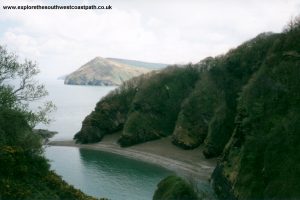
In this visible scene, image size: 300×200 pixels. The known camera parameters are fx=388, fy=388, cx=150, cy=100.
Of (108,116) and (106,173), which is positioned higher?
(108,116)

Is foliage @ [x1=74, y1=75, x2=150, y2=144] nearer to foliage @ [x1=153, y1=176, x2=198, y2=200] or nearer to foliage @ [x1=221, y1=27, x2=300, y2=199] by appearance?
foliage @ [x1=221, y1=27, x2=300, y2=199]

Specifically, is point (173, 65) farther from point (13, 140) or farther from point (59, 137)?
point (13, 140)

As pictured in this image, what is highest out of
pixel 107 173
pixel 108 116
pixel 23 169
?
pixel 23 169

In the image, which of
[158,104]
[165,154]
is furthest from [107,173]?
[158,104]

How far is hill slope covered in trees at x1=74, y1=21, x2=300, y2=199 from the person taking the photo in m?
48.4

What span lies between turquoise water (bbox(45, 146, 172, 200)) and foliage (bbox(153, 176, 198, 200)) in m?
14.7

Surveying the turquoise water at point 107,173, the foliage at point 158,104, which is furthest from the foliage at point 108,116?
the turquoise water at point 107,173

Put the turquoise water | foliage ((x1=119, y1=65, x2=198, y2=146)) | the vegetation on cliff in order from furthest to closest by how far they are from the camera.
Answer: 1. foliage ((x1=119, y1=65, x2=198, y2=146))
2. the turquoise water
3. the vegetation on cliff

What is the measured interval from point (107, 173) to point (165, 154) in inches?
832

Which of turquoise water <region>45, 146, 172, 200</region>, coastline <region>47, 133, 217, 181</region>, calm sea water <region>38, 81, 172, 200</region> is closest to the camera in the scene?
turquoise water <region>45, 146, 172, 200</region>

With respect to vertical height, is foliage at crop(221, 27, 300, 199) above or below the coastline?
above

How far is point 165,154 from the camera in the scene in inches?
3696

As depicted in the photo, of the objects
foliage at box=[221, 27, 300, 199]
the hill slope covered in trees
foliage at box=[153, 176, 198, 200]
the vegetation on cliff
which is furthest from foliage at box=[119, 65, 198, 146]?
the vegetation on cliff

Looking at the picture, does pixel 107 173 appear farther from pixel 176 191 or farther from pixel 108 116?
pixel 108 116
